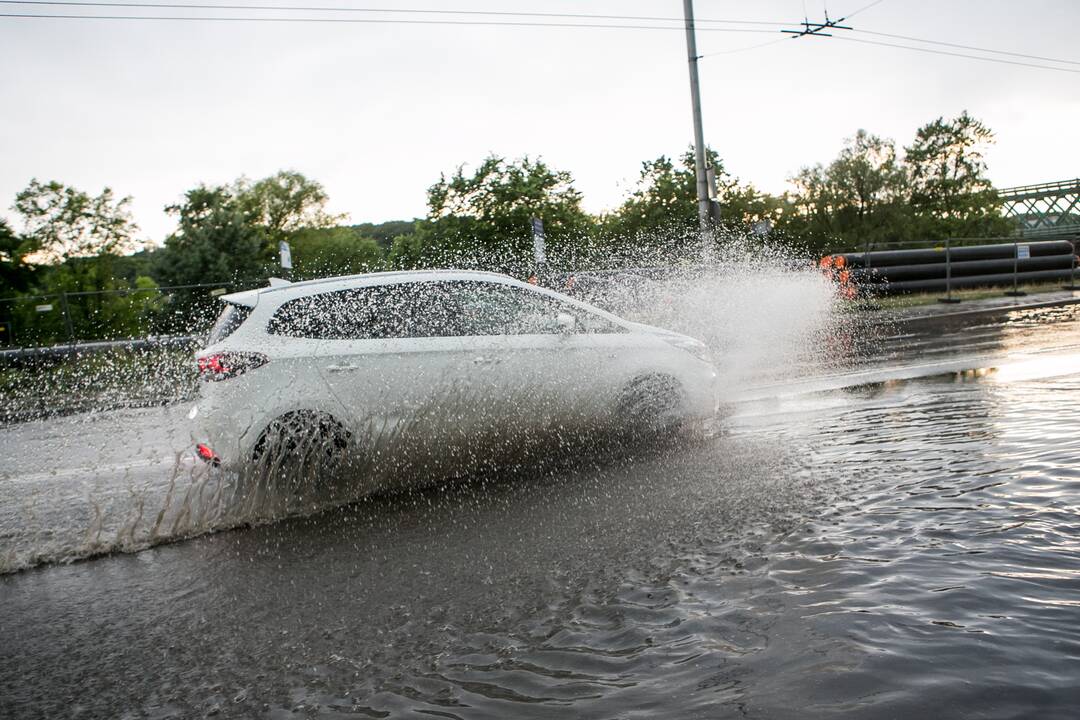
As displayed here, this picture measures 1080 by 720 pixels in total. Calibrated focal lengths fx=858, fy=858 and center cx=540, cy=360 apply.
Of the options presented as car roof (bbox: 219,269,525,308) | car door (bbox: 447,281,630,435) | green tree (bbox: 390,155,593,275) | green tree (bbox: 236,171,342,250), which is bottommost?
car door (bbox: 447,281,630,435)

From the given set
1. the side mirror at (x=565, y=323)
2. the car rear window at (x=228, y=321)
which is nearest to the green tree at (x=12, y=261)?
the car rear window at (x=228, y=321)

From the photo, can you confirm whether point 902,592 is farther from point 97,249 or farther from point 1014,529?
point 97,249

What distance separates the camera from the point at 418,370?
21.0 ft

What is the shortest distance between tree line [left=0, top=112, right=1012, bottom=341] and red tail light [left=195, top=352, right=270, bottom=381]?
863 centimetres

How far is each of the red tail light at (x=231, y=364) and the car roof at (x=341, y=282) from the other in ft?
1.57

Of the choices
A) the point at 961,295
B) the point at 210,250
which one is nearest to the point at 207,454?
the point at 961,295

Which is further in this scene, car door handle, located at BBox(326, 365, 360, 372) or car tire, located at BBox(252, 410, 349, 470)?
car door handle, located at BBox(326, 365, 360, 372)

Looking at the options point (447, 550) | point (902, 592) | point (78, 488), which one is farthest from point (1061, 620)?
point (78, 488)

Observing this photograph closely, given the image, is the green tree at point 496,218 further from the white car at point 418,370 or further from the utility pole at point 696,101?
the white car at point 418,370

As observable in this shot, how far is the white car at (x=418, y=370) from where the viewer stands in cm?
607

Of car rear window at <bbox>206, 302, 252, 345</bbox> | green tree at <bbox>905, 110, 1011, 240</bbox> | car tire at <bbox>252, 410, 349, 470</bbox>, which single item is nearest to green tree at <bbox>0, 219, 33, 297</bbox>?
car rear window at <bbox>206, 302, 252, 345</bbox>

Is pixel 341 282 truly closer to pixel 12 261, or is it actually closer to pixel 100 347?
pixel 100 347

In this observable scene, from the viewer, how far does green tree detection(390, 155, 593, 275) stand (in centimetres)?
2483

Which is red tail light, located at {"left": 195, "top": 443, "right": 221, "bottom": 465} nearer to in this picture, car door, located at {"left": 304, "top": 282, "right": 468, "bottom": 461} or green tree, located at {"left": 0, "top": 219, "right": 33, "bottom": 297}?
car door, located at {"left": 304, "top": 282, "right": 468, "bottom": 461}
